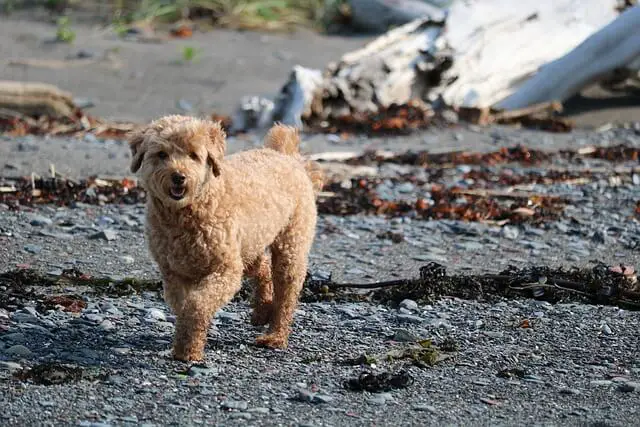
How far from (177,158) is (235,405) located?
4.23ft

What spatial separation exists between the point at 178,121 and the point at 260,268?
1339 mm

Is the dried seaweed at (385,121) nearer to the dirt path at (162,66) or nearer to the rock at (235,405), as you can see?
the dirt path at (162,66)

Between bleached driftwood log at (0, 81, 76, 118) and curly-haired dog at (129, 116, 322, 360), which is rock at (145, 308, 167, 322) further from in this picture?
bleached driftwood log at (0, 81, 76, 118)

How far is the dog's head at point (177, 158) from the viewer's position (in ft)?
19.6

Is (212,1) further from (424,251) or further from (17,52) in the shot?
(424,251)

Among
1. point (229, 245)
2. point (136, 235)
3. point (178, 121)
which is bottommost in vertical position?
point (136, 235)

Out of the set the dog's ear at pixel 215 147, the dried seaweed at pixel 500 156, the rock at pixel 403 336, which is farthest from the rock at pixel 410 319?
the dried seaweed at pixel 500 156

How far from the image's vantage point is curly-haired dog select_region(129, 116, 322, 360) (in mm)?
6023

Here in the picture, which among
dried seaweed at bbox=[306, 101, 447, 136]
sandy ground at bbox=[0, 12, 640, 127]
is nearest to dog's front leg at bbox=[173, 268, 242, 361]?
dried seaweed at bbox=[306, 101, 447, 136]

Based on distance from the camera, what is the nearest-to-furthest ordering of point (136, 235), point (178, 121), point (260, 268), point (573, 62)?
point (178, 121) < point (260, 268) < point (136, 235) < point (573, 62)

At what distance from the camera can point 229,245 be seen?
624 cm

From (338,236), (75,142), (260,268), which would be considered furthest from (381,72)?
(260,268)

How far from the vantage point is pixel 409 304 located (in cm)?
758

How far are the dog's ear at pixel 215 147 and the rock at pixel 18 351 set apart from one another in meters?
1.38
